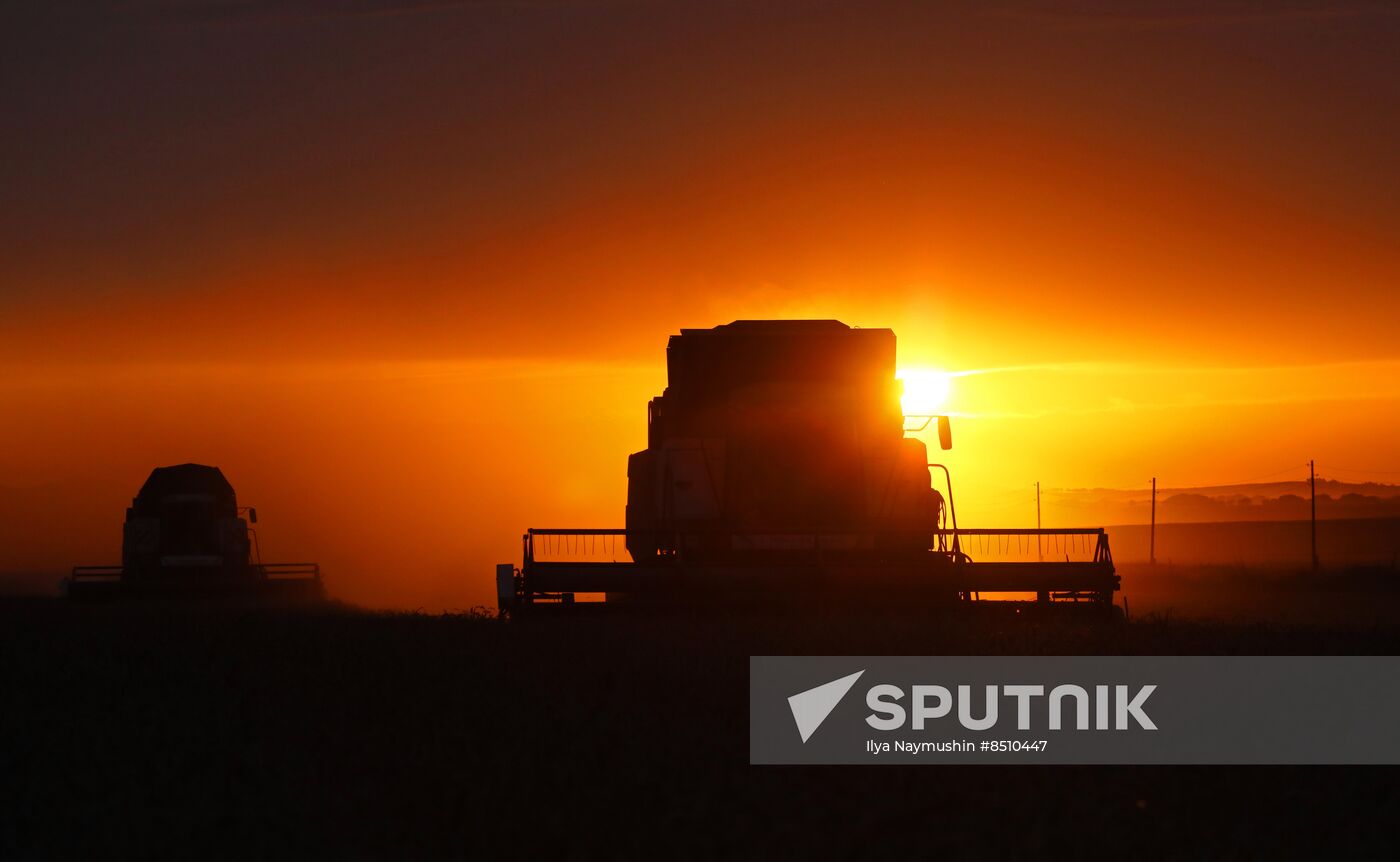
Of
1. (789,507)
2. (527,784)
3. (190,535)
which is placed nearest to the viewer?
(527,784)

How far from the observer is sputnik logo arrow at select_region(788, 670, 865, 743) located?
934 cm

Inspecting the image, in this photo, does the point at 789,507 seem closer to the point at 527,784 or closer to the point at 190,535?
the point at 527,784

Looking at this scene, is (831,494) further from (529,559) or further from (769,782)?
(769,782)

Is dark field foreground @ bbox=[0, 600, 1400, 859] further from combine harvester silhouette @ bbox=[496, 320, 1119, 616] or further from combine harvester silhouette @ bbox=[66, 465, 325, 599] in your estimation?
combine harvester silhouette @ bbox=[66, 465, 325, 599]

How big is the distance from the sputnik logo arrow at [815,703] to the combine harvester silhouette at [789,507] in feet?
27.4

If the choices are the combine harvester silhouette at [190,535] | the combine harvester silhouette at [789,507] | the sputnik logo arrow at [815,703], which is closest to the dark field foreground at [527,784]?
the sputnik logo arrow at [815,703]

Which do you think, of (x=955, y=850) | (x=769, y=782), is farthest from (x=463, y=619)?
(x=955, y=850)

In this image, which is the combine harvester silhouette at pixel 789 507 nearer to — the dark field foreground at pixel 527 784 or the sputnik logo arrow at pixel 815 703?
the dark field foreground at pixel 527 784

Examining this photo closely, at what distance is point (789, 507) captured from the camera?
22219 mm

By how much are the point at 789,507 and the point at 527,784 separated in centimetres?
1440

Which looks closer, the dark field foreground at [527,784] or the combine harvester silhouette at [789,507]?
the dark field foreground at [527,784]

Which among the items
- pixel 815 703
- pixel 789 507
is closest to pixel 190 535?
pixel 789 507

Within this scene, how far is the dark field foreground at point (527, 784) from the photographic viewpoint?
708 centimetres

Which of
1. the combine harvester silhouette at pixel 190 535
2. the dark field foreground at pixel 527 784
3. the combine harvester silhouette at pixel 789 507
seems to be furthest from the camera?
the combine harvester silhouette at pixel 190 535
